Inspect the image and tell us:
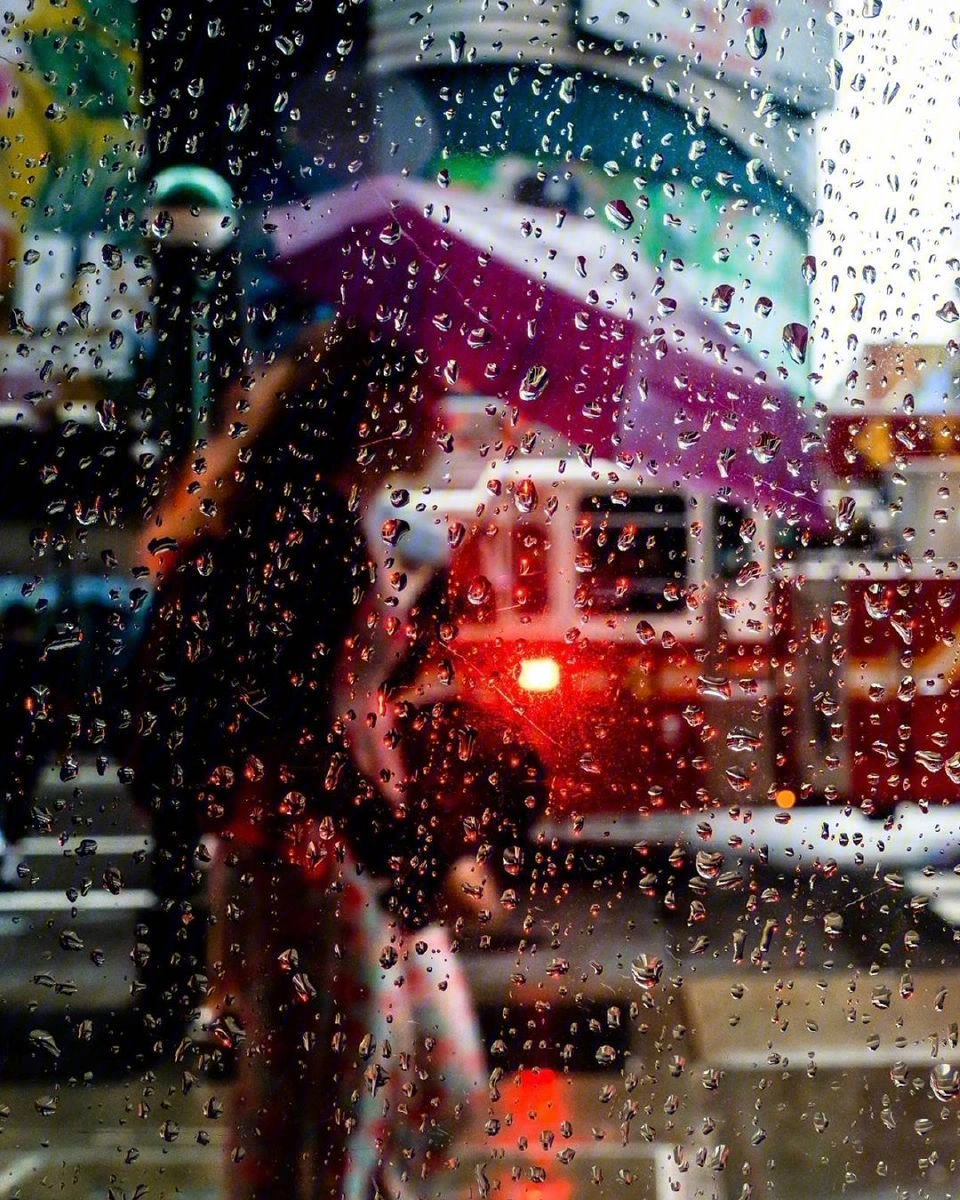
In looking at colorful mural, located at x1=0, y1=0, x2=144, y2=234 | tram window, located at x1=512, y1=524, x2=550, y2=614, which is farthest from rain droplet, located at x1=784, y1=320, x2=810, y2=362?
colorful mural, located at x1=0, y1=0, x2=144, y2=234

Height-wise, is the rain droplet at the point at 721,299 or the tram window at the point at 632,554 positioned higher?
the rain droplet at the point at 721,299

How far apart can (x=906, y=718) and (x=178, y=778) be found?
1.76ft

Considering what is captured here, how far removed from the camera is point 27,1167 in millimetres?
687

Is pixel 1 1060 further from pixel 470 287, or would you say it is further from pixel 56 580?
pixel 470 287

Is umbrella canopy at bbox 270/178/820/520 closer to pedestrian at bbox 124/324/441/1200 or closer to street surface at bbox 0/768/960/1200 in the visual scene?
pedestrian at bbox 124/324/441/1200

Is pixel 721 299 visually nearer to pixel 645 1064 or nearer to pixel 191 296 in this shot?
pixel 191 296

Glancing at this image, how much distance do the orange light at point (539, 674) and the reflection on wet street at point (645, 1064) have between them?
14 cm

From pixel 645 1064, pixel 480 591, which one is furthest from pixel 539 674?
pixel 645 1064

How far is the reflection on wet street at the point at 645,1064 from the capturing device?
68 cm

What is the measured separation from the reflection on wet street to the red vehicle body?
7 cm

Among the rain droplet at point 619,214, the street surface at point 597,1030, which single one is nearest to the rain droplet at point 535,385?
the rain droplet at point 619,214

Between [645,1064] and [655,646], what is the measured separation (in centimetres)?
30

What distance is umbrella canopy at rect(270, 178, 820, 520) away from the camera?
0.69 metres

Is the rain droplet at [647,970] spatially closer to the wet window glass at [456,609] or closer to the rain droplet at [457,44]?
the wet window glass at [456,609]
